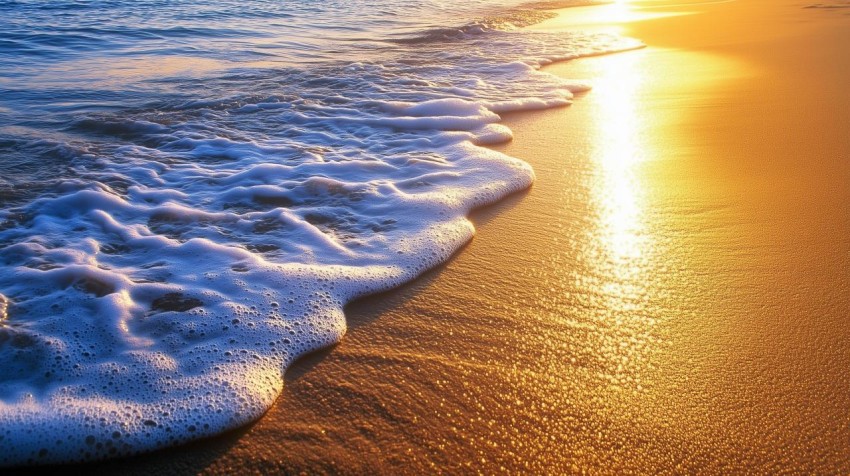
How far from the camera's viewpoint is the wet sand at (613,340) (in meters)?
1.54

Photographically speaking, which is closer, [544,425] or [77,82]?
[544,425]

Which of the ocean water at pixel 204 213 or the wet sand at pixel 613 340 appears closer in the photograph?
the wet sand at pixel 613 340

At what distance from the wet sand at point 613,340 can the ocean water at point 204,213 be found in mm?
162

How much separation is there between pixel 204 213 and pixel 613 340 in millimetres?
1937

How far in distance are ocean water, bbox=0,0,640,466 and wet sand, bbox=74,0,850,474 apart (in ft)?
0.53

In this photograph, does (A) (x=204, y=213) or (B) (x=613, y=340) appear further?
(A) (x=204, y=213)

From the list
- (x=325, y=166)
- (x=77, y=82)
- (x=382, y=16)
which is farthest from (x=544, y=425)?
(x=382, y=16)

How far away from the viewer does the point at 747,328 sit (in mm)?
2004

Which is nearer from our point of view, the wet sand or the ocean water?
the wet sand

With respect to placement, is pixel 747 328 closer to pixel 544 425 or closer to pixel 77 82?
pixel 544 425

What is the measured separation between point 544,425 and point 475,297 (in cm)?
69

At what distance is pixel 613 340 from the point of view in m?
1.97

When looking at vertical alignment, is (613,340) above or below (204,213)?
below

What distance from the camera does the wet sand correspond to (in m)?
1.54
